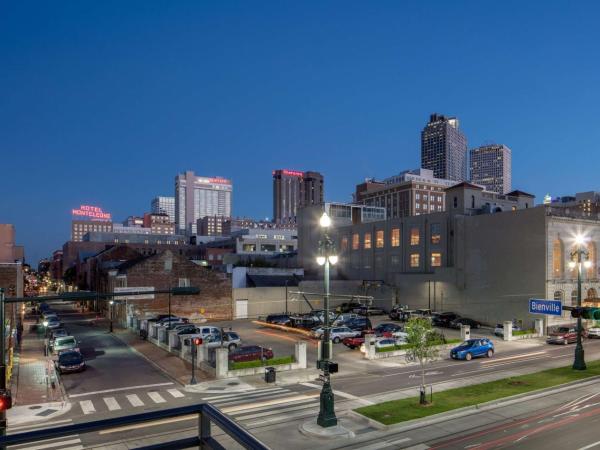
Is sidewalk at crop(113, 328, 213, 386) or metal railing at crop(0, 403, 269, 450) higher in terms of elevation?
metal railing at crop(0, 403, 269, 450)

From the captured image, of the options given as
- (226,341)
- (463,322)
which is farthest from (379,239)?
→ (226,341)

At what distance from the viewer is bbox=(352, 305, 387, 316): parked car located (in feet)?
226

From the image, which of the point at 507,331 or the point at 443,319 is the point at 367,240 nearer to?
the point at 443,319

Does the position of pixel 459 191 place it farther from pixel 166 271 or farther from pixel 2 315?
pixel 2 315

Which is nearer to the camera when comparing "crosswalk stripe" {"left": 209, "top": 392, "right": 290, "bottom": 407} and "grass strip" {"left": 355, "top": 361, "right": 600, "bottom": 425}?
"grass strip" {"left": 355, "top": 361, "right": 600, "bottom": 425}

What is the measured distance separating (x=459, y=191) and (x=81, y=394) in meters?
66.5

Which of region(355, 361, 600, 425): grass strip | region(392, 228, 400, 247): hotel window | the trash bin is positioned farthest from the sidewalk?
region(392, 228, 400, 247): hotel window

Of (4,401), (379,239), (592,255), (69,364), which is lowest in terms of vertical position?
(69,364)

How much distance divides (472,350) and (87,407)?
93.7ft

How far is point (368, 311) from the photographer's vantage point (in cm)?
6912

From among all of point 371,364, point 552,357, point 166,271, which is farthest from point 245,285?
point 552,357

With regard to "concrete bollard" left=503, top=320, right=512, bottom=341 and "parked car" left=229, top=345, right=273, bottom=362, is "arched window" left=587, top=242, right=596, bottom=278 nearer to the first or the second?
"concrete bollard" left=503, top=320, right=512, bottom=341

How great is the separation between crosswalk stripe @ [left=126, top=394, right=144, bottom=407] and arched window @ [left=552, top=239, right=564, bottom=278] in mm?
50229

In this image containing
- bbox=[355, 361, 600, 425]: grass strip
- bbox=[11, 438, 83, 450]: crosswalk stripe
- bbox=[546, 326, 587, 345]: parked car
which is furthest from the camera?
bbox=[546, 326, 587, 345]: parked car
